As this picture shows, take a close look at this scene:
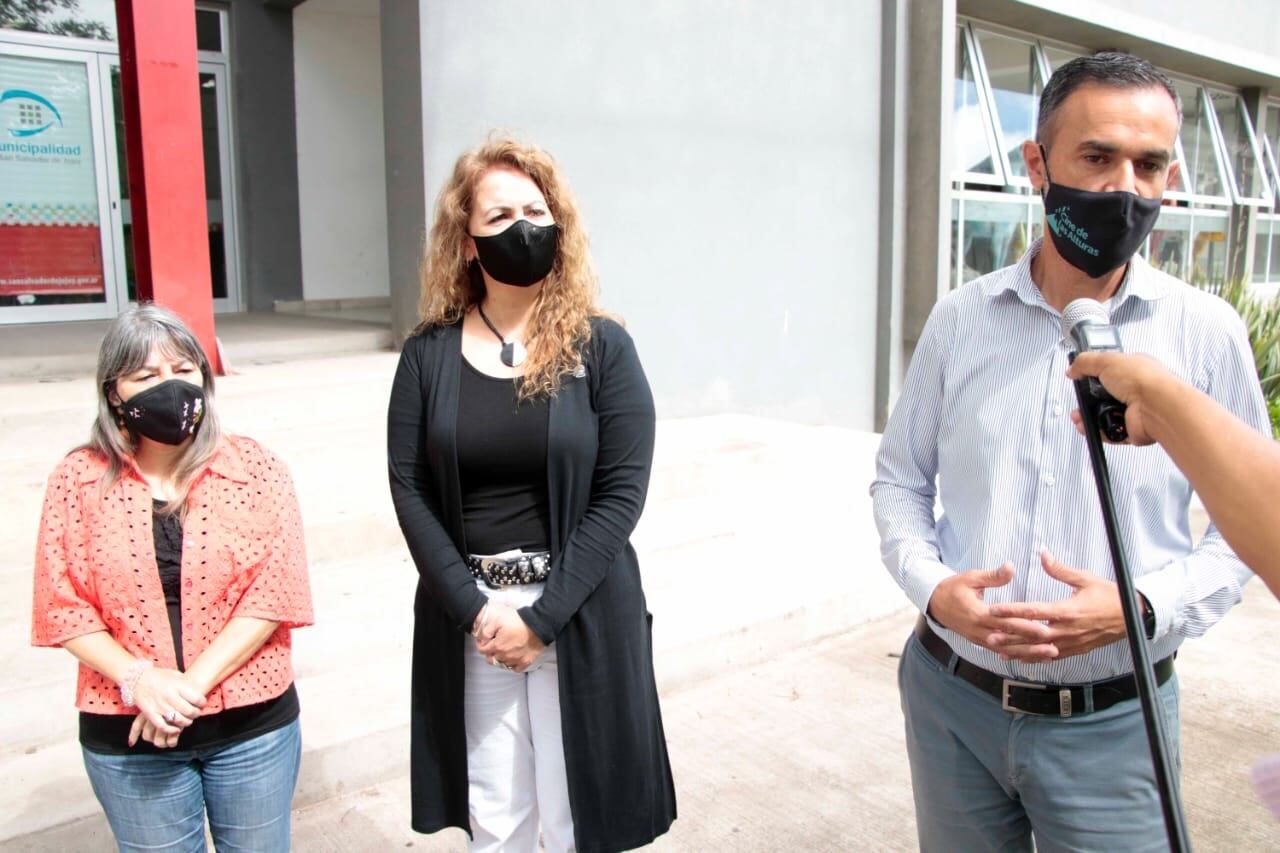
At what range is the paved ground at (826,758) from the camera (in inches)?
130

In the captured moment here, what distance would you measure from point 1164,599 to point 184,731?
1992mm

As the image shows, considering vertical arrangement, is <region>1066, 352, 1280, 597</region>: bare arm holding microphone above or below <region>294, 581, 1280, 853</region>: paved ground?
above

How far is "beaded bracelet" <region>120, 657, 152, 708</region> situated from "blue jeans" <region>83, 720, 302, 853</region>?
16 centimetres

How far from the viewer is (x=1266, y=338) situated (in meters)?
8.05

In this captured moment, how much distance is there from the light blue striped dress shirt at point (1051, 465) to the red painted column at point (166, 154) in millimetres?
4688

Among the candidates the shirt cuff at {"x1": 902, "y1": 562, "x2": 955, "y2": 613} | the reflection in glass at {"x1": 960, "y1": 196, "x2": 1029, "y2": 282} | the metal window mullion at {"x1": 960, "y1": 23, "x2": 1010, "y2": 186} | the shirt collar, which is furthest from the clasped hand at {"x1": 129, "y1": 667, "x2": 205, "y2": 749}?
the metal window mullion at {"x1": 960, "y1": 23, "x2": 1010, "y2": 186}

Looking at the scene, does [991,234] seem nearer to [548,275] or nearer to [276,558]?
[548,275]

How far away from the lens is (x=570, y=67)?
6.96m

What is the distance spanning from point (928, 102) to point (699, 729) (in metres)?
6.77

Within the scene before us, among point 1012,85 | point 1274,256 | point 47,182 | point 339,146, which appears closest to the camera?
point 47,182

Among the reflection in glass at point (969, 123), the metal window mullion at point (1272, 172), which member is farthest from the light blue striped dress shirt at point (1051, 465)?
the metal window mullion at point (1272, 172)

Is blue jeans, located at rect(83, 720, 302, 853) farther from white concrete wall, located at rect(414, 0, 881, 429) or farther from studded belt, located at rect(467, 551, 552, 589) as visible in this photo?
white concrete wall, located at rect(414, 0, 881, 429)

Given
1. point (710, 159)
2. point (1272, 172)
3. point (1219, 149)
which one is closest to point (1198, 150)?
point (1219, 149)

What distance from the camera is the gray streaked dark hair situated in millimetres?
2338
